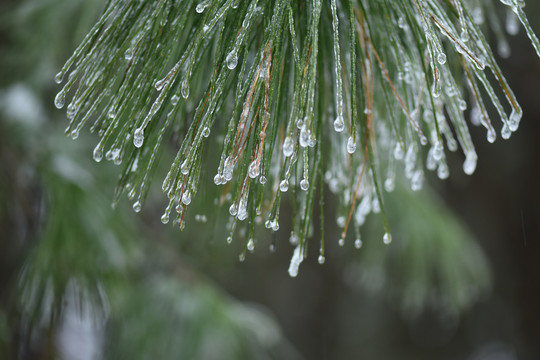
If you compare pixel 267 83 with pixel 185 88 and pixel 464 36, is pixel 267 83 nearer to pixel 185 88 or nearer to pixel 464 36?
pixel 185 88

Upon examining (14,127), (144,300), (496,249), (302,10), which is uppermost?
A: (302,10)

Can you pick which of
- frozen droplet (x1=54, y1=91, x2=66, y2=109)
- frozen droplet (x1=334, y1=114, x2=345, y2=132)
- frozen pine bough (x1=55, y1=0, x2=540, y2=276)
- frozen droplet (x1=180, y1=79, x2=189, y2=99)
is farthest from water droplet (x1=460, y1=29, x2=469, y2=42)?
frozen droplet (x1=54, y1=91, x2=66, y2=109)

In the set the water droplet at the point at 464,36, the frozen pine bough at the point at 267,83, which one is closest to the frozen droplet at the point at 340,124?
the frozen pine bough at the point at 267,83

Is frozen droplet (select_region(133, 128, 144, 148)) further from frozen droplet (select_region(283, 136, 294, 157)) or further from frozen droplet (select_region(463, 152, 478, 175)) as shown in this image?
frozen droplet (select_region(463, 152, 478, 175))

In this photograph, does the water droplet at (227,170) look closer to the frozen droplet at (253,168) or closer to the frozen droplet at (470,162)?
the frozen droplet at (253,168)

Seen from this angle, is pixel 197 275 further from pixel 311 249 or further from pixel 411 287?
pixel 311 249

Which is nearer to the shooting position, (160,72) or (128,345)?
(160,72)

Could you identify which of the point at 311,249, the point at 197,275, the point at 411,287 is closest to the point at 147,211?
the point at 197,275

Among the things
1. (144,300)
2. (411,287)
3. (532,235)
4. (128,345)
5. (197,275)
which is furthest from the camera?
(532,235)
